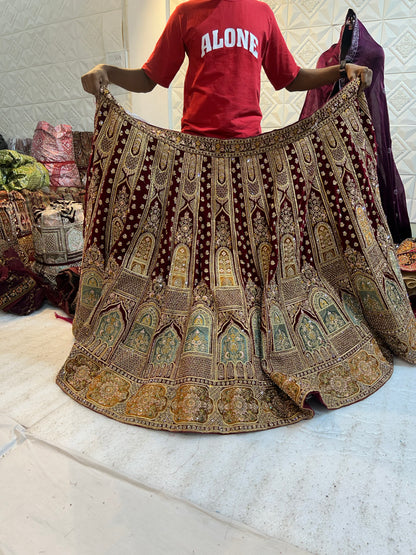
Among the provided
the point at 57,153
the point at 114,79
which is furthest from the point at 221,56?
the point at 57,153

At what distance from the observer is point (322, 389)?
137 cm

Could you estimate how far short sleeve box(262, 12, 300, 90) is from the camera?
167cm

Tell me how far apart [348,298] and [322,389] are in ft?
1.41

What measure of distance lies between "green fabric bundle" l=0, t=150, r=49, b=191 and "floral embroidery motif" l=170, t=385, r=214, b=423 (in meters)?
2.36

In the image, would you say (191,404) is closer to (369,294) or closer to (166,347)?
(166,347)

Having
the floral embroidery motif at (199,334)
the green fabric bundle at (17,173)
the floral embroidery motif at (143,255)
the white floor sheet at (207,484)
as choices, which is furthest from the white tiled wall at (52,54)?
the white floor sheet at (207,484)

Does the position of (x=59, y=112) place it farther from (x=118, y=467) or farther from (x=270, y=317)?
(x=118, y=467)

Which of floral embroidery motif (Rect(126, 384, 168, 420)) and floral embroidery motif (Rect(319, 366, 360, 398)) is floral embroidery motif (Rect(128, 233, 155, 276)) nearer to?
floral embroidery motif (Rect(126, 384, 168, 420))

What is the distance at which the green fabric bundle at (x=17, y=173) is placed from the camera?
3014mm

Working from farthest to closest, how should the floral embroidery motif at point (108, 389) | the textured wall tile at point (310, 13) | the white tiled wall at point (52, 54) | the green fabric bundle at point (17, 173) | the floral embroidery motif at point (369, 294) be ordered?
the white tiled wall at point (52, 54)
the green fabric bundle at point (17, 173)
the textured wall tile at point (310, 13)
the floral embroidery motif at point (369, 294)
the floral embroidery motif at point (108, 389)

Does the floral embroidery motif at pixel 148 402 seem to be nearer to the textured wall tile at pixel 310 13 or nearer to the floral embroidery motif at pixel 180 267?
the floral embroidery motif at pixel 180 267

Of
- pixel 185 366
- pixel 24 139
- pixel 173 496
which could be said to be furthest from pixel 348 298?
pixel 24 139

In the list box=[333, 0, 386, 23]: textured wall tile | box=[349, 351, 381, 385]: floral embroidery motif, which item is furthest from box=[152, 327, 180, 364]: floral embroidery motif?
box=[333, 0, 386, 23]: textured wall tile

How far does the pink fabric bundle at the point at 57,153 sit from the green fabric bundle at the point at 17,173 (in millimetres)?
162
